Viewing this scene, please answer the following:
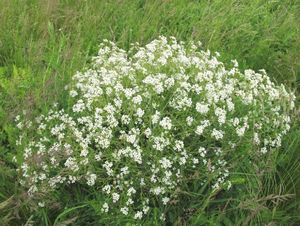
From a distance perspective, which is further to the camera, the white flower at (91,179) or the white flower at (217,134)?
the white flower at (217,134)

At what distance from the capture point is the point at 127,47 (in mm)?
4285

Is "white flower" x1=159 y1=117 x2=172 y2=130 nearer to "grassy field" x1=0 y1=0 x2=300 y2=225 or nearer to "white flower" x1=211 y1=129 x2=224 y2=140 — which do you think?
"white flower" x1=211 y1=129 x2=224 y2=140

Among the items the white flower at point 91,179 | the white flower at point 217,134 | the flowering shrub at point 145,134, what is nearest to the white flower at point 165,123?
the flowering shrub at point 145,134

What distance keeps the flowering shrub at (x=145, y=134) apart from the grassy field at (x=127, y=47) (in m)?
0.16

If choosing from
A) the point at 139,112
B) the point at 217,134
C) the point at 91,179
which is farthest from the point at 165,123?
the point at 91,179

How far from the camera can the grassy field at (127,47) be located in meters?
2.97

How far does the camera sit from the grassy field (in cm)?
297

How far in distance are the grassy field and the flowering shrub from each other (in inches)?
6.4

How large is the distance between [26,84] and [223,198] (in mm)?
1540

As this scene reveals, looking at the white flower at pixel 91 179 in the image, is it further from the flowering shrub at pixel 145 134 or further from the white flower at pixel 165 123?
the white flower at pixel 165 123

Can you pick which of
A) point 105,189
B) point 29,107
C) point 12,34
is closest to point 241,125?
point 105,189

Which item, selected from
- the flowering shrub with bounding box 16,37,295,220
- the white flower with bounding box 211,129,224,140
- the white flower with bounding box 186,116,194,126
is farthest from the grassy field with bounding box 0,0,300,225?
the white flower with bounding box 186,116,194,126

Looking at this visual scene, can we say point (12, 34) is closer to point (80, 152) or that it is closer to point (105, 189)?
point (80, 152)

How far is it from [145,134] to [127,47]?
152cm
